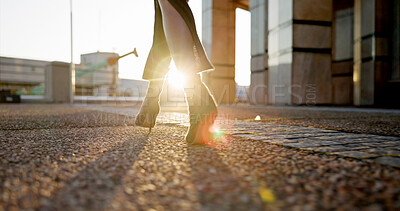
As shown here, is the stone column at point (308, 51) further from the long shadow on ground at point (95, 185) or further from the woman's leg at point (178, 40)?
the long shadow on ground at point (95, 185)

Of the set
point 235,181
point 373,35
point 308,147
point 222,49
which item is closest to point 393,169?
point 308,147

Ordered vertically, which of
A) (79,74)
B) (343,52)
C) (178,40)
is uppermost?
(79,74)

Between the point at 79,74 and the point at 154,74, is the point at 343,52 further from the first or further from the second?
the point at 79,74

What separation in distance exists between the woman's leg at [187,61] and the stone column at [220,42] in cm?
1105

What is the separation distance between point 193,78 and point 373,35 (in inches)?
337

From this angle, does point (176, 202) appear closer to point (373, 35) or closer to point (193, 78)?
point (193, 78)

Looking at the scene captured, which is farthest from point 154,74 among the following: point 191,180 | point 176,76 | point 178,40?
point 191,180

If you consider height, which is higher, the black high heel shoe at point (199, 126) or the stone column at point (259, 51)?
the stone column at point (259, 51)

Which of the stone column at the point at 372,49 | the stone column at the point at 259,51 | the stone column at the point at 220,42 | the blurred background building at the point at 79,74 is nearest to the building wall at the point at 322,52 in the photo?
the stone column at the point at 372,49

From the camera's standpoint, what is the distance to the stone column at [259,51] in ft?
34.3

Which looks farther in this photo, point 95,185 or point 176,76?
point 176,76

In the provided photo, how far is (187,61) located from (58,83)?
51.6 ft

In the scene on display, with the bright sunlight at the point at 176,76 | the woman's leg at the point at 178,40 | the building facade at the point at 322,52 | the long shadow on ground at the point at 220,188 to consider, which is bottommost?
the long shadow on ground at the point at 220,188

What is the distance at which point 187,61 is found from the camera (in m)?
1.47
